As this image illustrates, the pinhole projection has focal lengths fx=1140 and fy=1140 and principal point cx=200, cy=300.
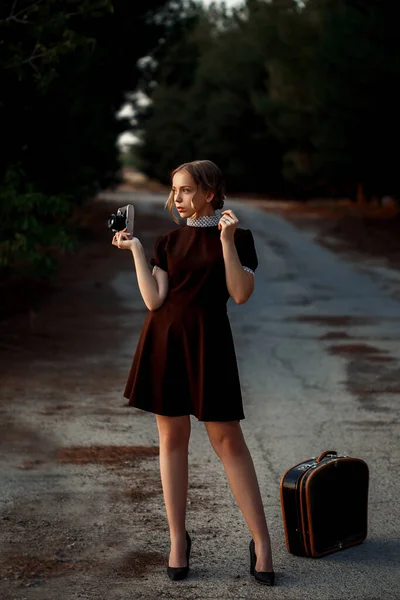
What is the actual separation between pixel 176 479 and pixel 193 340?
616 mm

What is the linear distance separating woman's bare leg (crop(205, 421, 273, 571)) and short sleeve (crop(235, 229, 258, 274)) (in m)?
0.67

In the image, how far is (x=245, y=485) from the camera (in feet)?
15.8

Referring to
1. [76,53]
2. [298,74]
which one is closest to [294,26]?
[298,74]

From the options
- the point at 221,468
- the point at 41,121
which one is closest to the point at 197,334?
the point at 221,468

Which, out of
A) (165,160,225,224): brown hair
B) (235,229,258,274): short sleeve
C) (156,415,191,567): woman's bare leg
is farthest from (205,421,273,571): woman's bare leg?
(165,160,225,224): brown hair

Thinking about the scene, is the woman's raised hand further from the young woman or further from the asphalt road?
the asphalt road

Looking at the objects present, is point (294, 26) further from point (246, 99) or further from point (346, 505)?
point (346, 505)

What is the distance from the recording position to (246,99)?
63281 millimetres

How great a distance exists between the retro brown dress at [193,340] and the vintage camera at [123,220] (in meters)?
0.15

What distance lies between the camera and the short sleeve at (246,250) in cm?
473

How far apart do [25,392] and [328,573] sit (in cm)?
517

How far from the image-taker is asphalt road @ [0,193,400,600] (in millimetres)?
4859

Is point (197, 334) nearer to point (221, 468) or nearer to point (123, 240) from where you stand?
point (123, 240)

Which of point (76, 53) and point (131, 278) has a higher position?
point (76, 53)
